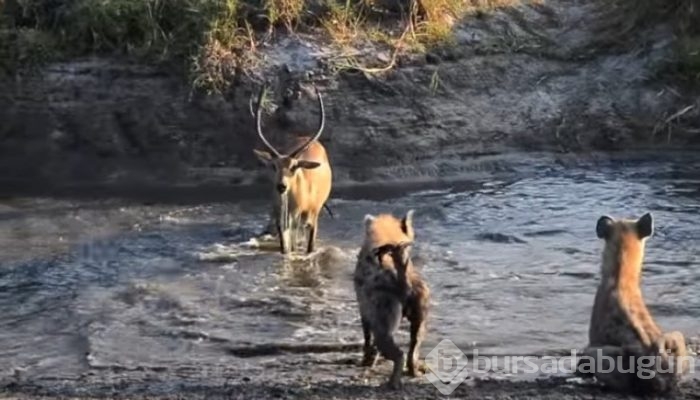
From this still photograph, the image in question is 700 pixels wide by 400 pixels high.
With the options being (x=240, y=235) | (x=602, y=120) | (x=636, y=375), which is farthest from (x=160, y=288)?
(x=602, y=120)

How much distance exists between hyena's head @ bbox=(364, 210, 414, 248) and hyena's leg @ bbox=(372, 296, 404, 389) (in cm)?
54

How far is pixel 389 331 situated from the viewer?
26.3ft

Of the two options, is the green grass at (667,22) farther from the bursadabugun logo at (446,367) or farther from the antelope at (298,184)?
the bursadabugun logo at (446,367)

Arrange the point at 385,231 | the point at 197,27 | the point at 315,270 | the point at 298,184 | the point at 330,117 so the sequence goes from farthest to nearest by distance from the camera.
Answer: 1. the point at 197,27
2. the point at 330,117
3. the point at 298,184
4. the point at 315,270
5. the point at 385,231

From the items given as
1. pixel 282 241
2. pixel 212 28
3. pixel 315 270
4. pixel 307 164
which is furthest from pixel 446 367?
pixel 212 28

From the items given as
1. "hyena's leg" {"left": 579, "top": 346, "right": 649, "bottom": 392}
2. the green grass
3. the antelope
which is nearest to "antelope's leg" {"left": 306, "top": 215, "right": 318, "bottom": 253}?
the antelope

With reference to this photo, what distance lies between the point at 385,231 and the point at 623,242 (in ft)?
4.96

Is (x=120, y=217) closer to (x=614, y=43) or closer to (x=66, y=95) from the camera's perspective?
(x=66, y=95)

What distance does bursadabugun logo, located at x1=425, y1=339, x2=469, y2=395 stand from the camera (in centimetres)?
807

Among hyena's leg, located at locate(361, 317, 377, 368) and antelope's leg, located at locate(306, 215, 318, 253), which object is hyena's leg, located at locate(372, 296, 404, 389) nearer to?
hyena's leg, located at locate(361, 317, 377, 368)

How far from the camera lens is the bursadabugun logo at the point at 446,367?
807cm

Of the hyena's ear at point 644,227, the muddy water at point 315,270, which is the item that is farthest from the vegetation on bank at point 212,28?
the hyena's ear at point 644,227

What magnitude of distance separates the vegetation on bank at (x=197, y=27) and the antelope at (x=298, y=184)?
2.84 metres

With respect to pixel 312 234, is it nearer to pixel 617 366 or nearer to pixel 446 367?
pixel 446 367
